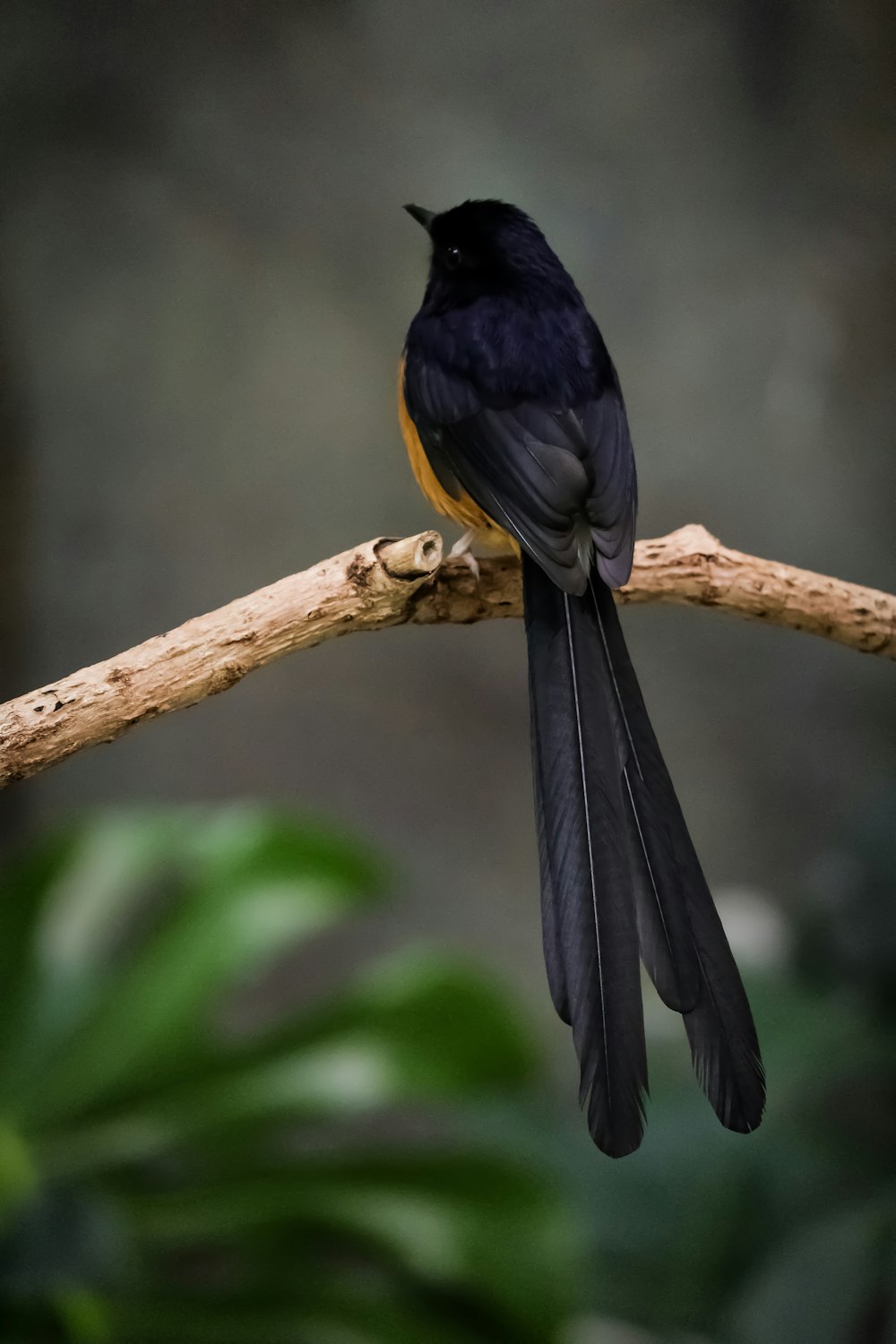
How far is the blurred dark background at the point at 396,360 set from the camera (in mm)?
2414

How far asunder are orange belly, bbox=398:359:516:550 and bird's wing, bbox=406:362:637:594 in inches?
1.5

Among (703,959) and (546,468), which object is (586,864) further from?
(546,468)

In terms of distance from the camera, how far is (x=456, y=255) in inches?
59.7

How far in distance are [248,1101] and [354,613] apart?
1009mm

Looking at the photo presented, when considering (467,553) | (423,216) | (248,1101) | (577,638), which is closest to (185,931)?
(248,1101)

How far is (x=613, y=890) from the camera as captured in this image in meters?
1.01

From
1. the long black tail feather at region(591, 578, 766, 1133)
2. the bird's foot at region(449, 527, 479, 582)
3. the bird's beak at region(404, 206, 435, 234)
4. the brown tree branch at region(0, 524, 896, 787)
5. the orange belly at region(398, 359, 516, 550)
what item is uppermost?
the bird's beak at region(404, 206, 435, 234)

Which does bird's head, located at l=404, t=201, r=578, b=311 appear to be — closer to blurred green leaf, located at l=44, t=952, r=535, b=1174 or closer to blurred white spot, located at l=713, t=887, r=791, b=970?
blurred green leaf, located at l=44, t=952, r=535, b=1174

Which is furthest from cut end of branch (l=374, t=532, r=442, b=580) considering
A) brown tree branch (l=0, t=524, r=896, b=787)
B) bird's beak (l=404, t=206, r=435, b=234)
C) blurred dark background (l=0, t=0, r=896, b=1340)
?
blurred dark background (l=0, t=0, r=896, b=1340)

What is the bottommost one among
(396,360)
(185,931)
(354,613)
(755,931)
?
(755,931)

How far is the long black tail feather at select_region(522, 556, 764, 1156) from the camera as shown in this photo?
0.93 metres

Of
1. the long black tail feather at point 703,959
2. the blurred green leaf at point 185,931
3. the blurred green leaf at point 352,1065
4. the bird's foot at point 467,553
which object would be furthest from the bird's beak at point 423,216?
the blurred green leaf at point 352,1065

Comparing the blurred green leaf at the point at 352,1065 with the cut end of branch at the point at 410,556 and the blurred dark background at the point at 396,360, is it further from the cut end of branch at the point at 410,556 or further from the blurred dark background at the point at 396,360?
the cut end of branch at the point at 410,556

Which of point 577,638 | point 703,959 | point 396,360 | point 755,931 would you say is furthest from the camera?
point 396,360
